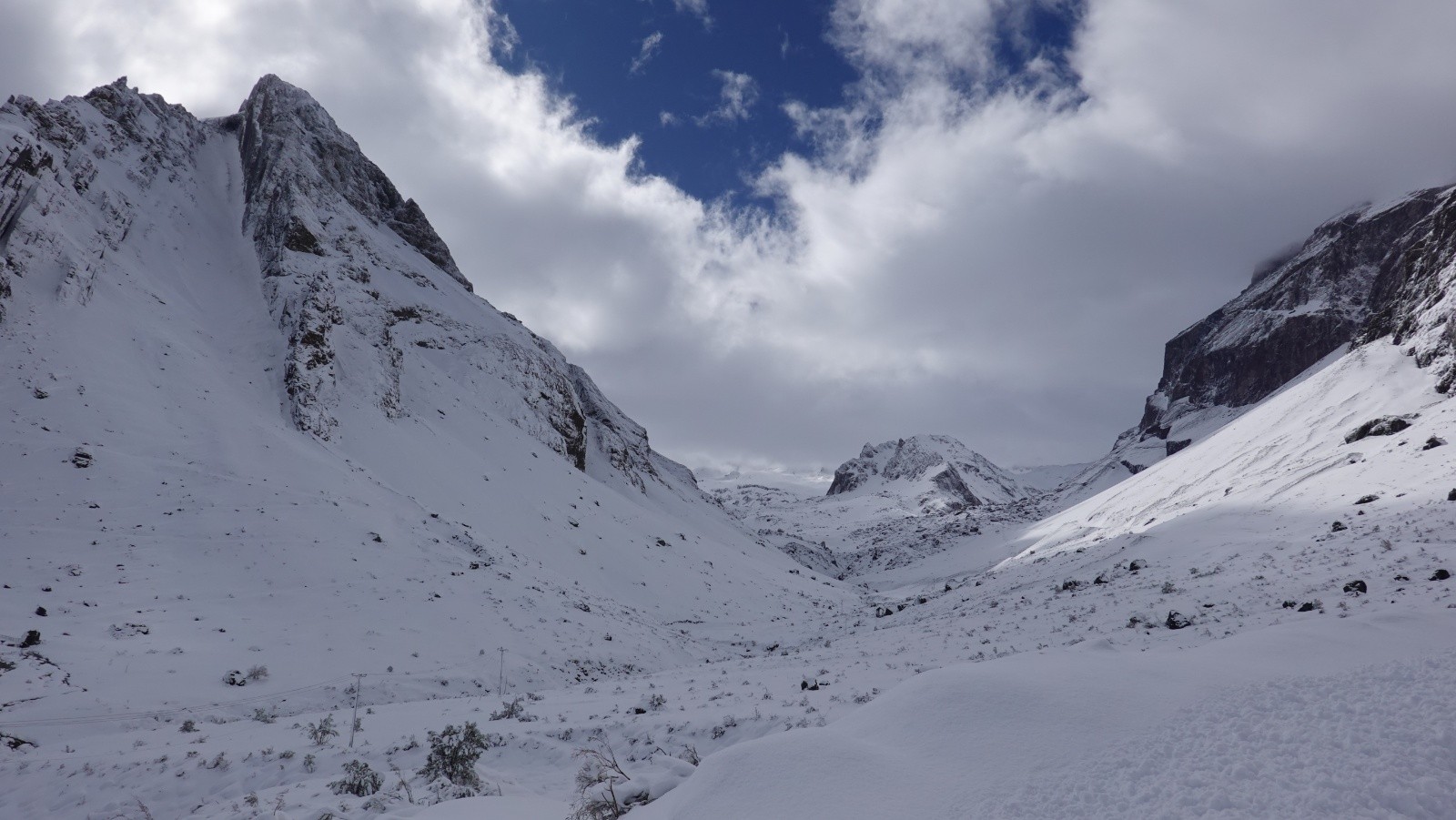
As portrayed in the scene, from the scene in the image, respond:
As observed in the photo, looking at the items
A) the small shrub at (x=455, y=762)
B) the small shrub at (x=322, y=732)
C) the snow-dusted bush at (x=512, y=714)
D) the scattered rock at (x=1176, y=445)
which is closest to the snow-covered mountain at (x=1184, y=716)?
the small shrub at (x=455, y=762)

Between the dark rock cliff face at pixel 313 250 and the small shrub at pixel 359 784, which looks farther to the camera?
the dark rock cliff face at pixel 313 250

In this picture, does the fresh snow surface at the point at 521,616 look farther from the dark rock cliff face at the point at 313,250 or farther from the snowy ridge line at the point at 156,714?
the dark rock cliff face at the point at 313,250

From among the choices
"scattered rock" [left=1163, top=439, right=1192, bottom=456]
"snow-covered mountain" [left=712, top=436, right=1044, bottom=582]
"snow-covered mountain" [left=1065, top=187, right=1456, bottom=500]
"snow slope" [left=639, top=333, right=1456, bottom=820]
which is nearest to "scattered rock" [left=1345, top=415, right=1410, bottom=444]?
"snow slope" [left=639, top=333, right=1456, bottom=820]

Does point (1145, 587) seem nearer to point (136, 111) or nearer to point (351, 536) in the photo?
point (351, 536)

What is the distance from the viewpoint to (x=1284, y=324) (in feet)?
465

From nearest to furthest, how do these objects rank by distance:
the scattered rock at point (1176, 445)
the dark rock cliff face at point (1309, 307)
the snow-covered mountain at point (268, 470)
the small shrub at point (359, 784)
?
1. the small shrub at point (359, 784)
2. the snow-covered mountain at point (268, 470)
3. the dark rock cliff face at point (1309, 307)
4. the scattered rock at point (1176, 445)

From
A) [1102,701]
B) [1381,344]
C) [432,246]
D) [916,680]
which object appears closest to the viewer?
[1102,701]

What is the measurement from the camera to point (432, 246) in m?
67.6

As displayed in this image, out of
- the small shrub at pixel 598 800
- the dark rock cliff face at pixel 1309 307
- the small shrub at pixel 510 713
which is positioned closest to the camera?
the small shrub at pixel 598 800

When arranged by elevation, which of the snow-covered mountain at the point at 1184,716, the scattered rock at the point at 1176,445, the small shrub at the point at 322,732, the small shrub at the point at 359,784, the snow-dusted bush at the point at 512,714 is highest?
the scattered rock at the point at 1176,445

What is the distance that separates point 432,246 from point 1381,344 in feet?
307

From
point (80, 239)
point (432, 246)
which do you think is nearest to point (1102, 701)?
point (80, 239)

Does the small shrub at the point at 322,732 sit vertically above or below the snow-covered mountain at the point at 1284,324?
below

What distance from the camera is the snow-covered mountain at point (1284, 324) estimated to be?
129 meters
